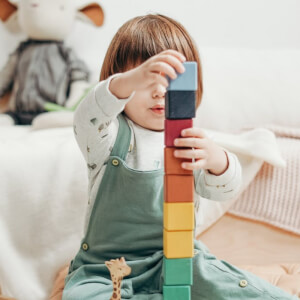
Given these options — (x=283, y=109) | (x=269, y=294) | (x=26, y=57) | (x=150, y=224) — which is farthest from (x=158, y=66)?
(x=26, y=57)

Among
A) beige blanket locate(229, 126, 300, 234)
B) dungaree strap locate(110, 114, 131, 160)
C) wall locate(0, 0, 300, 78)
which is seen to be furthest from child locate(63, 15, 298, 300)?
wall locate(0, 0, 300, 78)

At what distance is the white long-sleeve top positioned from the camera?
2.35 ft

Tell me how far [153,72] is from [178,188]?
14cm

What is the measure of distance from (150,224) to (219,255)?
351mm

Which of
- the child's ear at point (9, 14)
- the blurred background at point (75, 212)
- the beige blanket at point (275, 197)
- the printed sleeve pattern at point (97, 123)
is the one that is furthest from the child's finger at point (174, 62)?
the child's ear at point (9, 14)

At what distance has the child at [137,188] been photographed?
77 centimetres

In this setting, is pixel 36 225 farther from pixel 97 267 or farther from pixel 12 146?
pixel 97 267

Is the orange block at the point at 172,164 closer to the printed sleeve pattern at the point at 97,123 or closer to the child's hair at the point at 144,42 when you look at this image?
the printed sleeve pattern at the point at 97,123

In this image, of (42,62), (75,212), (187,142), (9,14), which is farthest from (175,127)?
(9,14)

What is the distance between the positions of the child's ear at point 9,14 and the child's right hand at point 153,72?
51.2 inches

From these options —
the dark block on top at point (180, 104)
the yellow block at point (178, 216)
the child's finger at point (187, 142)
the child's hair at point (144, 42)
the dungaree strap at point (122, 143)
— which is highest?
the child's hair at point (144, 42)

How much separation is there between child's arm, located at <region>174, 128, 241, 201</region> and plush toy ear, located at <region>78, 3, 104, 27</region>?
1.14 m

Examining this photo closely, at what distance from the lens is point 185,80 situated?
0.60 metres

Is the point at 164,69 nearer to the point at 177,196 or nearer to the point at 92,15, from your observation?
the point at 177,196
